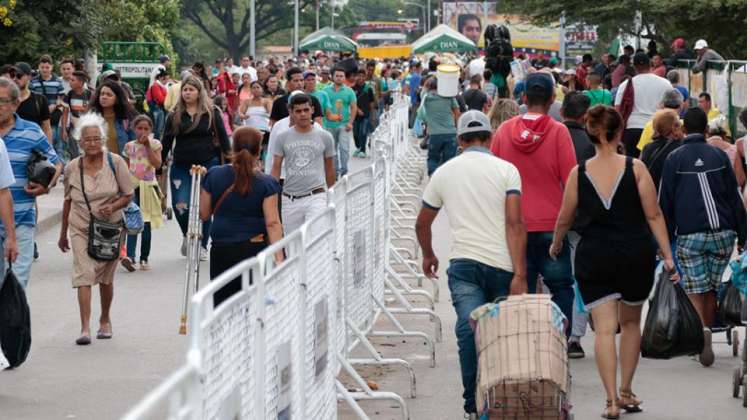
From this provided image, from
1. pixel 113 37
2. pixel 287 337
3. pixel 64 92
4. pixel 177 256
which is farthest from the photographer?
pixel 113 37

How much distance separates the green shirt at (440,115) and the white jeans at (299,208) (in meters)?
9.00

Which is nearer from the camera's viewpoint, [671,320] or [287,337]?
[287,337]

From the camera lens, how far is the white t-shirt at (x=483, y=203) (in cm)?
799

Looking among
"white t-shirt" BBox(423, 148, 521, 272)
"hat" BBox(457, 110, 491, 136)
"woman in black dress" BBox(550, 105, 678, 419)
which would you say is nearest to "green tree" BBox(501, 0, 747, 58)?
"woman in black dress" BBox(550, 105, 678, 419)

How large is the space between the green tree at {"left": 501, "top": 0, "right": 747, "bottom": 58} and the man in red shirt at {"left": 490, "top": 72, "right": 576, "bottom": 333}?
1831 cm

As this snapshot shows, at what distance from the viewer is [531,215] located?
9211 millimetres

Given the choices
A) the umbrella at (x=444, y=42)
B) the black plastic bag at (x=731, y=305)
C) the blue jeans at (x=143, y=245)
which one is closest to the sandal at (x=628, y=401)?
the black plastic bag at (x=731, y=305)

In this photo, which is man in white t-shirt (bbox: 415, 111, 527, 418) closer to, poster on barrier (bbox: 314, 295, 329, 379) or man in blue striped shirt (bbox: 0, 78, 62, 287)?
poster on barrier (bbox: 314, 295, 329, 379)

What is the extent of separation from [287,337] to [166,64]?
27187 millimetres

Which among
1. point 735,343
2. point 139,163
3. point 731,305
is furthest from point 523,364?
point 139,163

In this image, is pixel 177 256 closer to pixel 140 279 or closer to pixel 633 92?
pixel 140 279

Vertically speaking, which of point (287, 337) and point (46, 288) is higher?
point (287, 337)

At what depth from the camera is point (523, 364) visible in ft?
23.2

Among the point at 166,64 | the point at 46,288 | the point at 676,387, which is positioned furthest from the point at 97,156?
the point at 166,64
